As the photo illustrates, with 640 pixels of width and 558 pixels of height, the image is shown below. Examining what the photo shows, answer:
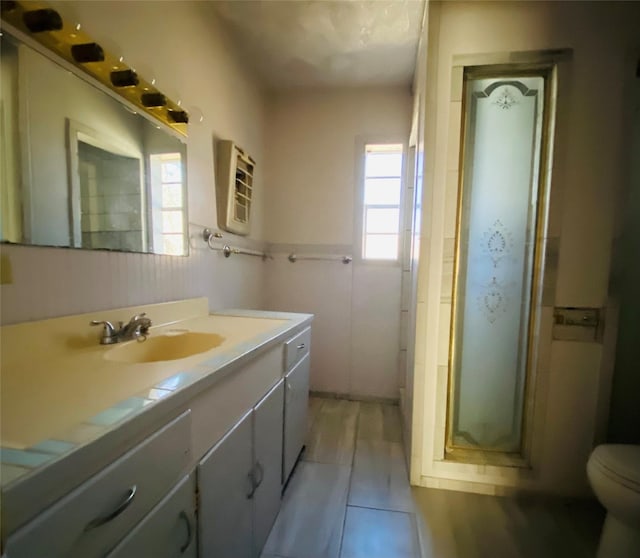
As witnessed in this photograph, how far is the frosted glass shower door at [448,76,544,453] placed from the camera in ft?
4.99

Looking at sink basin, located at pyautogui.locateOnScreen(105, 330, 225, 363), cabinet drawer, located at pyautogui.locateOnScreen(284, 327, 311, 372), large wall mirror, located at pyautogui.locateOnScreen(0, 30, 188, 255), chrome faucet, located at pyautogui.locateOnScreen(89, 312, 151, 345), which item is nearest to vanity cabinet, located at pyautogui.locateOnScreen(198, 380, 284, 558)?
cabinet drawer, located at pyautogui.locateOnScreen(284, 327, 311, 372)

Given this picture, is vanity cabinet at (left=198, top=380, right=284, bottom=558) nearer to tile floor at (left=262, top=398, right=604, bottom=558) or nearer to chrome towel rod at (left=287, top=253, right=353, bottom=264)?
tile floor at (left=262, top=398, right=604, bottom=558)

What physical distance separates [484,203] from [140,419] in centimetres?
169

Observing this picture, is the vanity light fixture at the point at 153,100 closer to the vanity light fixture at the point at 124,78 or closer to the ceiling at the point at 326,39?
the vanity light fixture at the point at 124,78

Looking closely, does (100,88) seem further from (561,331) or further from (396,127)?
(561,331)

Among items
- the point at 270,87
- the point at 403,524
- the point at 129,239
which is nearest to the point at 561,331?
the point at 403,524

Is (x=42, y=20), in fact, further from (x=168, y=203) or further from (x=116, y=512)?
(x=116, y=512)

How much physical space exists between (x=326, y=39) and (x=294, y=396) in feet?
6.98

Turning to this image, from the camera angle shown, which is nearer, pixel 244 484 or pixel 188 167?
pixel 244 484

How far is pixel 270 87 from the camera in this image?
2457 millimetres

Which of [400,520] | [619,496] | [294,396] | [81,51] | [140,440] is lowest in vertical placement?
[400,520]

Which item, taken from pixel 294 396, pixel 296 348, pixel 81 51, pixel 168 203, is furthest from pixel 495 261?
pixel 81 51

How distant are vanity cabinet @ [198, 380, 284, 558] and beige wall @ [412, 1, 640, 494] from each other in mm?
784

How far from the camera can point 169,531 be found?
0.63m
